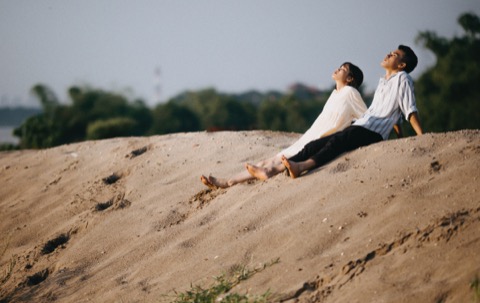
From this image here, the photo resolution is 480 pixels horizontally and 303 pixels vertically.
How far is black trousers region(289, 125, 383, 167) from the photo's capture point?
4984 mm

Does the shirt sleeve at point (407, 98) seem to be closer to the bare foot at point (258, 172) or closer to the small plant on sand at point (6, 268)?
the bare foot at point (258, 172)

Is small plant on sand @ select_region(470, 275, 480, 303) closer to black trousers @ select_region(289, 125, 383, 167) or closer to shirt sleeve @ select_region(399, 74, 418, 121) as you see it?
black trousers @ select_region(289, 125, 383, 167)

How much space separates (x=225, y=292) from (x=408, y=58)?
2766 millimetres

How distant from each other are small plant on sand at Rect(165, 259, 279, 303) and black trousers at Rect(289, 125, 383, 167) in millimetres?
1394

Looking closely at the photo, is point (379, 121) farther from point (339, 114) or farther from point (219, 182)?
point (219, 182)

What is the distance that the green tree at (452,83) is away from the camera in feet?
71.9

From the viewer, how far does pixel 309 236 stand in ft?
13.1

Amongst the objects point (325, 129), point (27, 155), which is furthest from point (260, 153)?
point (27, 155)

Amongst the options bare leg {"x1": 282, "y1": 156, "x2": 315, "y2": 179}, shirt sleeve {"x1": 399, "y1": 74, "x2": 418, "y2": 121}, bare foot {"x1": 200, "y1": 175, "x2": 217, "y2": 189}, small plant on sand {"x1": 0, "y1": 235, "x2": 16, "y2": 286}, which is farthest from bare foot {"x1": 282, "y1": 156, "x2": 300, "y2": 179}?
small plant on sand {"x1": 0, "y1": 235, "x2": 16, "y2": 286}

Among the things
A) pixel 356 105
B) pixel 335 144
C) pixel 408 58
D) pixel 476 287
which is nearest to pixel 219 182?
pixel 335 144

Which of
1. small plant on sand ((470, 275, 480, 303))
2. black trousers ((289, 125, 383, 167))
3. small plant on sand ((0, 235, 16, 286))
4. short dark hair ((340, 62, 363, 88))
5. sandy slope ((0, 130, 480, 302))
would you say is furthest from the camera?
short dark hair ((340, 62, 363, 88))

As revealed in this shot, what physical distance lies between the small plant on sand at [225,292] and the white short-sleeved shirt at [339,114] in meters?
1.73

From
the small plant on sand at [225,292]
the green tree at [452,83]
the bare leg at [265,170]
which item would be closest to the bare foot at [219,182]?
the bare leg at [265,170]

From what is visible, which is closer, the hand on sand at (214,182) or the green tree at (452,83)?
the hand on sand at (214,182)
